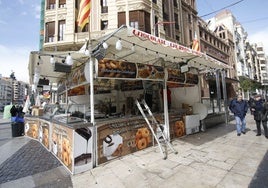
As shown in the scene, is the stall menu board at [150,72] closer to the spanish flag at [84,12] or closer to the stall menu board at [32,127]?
the spanish flag at [84,12]

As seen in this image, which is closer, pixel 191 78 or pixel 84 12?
pixel 84 12

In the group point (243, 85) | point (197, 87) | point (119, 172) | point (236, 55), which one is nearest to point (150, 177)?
point (119, 172)

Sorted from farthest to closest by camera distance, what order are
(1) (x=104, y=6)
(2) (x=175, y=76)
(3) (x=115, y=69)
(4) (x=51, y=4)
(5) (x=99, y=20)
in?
(4) (x=51, y=4) < (1) (x=104, y=6) < (5) (x=99, y=20) < (2) (x=175, y=76) < (3) (x=115, y=69)

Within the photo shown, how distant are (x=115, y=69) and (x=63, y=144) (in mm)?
2737

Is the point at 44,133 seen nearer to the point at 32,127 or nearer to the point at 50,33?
the point at 32,127

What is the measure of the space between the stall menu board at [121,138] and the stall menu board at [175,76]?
218cm

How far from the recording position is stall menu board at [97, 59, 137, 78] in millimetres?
4770

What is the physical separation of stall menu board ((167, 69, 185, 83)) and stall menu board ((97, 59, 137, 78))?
2012 mm

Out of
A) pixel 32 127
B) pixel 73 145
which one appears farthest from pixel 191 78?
pixel 32 127

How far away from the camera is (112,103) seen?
9031 millimetres

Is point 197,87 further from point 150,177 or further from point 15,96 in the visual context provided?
point 15,96

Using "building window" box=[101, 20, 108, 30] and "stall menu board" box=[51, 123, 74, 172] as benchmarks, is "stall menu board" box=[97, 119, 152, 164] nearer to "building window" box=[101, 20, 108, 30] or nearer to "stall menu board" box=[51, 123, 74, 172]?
"stall menu board" box=[51, 123, 74, 172]

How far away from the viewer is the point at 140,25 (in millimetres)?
15234

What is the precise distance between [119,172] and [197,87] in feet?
20.3
